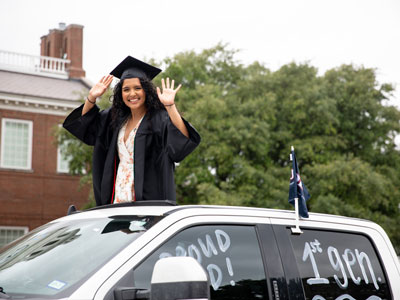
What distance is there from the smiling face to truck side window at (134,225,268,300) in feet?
4.78

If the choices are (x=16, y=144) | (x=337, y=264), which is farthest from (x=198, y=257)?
(x=16, y=144)

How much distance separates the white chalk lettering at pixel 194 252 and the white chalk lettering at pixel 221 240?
151mm

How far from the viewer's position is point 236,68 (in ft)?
96.8

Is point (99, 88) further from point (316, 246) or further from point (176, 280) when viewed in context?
point (176, 280)

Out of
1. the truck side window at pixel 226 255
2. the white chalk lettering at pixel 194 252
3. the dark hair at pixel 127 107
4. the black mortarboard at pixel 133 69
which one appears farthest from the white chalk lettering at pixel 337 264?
the black mortarboard at pixel 133 69

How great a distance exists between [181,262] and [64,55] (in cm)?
3529

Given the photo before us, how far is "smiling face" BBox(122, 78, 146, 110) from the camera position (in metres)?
4.68

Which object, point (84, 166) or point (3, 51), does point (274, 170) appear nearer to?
point (84, 166)

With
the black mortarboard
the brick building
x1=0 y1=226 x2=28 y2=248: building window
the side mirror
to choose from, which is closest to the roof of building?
the brick building

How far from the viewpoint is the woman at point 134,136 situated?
4.39 metres

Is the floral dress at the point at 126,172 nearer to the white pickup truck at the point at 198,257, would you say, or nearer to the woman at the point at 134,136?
the woman at the point at 134,136

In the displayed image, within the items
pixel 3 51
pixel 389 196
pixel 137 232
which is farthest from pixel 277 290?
pixel 3 51

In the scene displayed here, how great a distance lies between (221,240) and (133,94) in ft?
5.12

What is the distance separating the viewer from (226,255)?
3.47 metres
